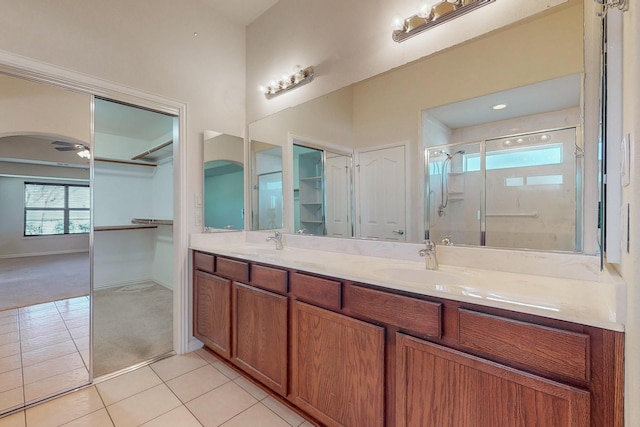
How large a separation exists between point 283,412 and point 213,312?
2.91ft

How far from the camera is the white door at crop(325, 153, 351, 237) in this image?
197cm

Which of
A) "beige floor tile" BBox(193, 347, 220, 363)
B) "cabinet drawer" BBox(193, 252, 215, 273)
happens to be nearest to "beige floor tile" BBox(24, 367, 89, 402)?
"beige floor tile" BBox(193, 347, 220, 363)

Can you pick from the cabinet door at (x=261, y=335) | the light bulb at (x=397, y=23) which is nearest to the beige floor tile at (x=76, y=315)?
the cabinet door at (x=261, y=335)

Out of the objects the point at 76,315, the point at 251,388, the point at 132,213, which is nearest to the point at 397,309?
the point at 251,388

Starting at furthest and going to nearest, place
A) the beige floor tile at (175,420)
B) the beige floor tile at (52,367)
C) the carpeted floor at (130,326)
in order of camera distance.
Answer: the carpeted floor at (130,326)
the beige floor tile at (52,367)
the beige floor tile at (175,420)

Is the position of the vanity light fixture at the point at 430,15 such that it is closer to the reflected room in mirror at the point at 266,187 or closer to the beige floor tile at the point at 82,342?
the reflected room in mirror at the point at 266,187

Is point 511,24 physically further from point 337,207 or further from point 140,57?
point 140,57

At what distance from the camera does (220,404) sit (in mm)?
1736

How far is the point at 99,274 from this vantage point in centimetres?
397

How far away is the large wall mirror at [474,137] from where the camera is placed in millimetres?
1213

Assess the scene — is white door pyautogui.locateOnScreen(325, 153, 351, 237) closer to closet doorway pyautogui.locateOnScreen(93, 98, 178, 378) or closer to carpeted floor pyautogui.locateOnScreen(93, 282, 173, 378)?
carpeted floor pyautogui.locateOnScreen(93, 282, 173, 378)

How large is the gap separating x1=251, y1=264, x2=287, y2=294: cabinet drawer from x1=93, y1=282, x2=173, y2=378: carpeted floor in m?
1.33

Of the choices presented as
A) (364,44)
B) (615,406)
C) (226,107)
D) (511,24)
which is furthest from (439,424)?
(226,107)

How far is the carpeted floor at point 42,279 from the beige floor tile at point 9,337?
0.67 feet
